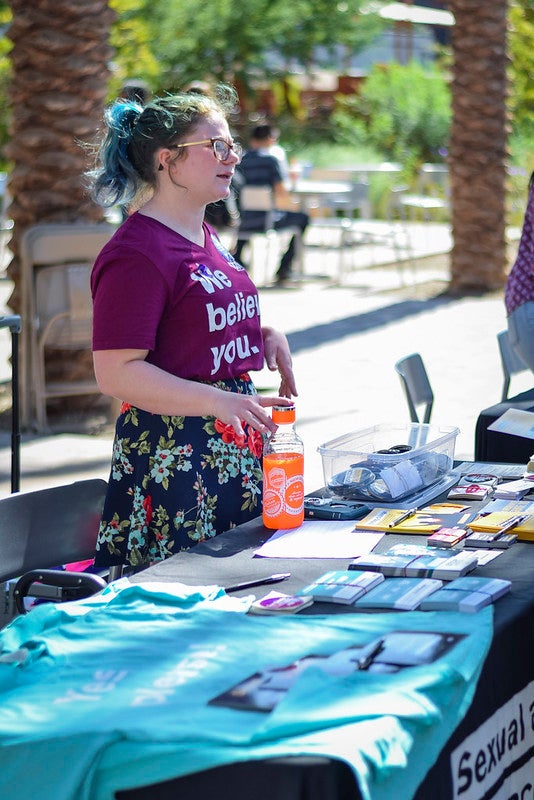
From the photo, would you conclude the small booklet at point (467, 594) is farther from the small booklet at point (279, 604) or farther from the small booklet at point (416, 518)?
the small booklet at point (416, 518)

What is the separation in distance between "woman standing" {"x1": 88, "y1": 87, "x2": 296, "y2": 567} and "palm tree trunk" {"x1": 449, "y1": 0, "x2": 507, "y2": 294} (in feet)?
34.1

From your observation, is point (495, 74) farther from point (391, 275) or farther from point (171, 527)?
point (171, 527)

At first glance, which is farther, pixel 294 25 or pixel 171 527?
pixel 294 25

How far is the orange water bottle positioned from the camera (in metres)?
3.02

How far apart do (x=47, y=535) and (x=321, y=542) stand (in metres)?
0.88

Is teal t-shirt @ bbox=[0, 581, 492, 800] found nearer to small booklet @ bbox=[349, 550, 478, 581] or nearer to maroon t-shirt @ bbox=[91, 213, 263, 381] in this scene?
small booklet @ bbox=[349, 550, 478, 581]

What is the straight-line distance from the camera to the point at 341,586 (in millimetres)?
2561

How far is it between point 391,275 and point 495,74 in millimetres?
3097

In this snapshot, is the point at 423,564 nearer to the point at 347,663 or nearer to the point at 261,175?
the point at 347,663

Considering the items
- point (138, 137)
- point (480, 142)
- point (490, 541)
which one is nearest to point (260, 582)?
point (490, 541)

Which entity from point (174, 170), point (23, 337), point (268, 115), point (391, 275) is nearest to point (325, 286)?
point (391, 275)

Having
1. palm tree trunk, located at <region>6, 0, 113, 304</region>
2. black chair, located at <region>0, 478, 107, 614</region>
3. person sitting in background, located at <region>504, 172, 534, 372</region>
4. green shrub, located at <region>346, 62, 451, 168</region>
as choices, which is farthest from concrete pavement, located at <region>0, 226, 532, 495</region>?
green shrub, located at <region>346, 62, 451, 168</region>

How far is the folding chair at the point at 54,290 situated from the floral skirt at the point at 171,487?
4.59 meters

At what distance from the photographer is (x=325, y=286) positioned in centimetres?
1473
